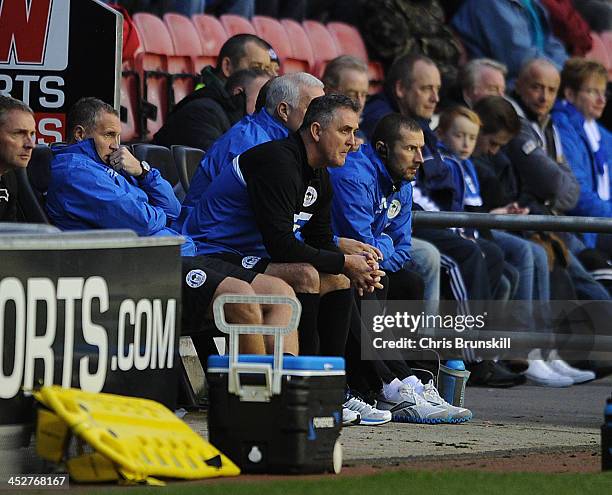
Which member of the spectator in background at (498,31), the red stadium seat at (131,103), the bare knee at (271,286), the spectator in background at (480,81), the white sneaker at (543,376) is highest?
the spectator in background at (498,31)

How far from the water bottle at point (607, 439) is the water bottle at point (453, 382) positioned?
2.48m

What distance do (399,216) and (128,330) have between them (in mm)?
3298

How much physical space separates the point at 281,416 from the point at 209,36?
7157mm

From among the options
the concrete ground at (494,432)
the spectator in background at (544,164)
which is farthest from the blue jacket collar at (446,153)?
the concrete ground at (494,432)

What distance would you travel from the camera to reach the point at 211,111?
1029cm

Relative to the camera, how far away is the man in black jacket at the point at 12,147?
8031 mm

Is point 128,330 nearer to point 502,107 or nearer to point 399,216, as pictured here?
point 399,216

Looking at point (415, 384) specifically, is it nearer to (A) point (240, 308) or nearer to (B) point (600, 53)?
(A) point (240, 308)

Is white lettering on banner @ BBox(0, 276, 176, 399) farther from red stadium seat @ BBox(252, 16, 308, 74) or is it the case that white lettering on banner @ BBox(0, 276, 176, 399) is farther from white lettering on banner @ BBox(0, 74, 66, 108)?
red stadium seat @ BBox(252, 16, 308, 74)

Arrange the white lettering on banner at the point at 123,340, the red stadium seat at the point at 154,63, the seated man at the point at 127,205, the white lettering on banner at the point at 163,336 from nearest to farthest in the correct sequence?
1. the white lettering on banner at the point at 123,340
2. the white lettering on banner at the point at 163,336
3. the seated man at the point at 127,205
4. the red stadium seat at the point at 154,63

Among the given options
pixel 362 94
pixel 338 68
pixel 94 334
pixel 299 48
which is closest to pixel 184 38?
pixel 299 48

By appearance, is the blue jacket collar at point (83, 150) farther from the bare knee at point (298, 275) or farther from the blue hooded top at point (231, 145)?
the bare knee at point (298, 275)

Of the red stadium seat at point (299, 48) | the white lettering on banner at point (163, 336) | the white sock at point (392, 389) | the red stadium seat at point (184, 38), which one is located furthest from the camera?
the red stadium seat at point (299, 48)

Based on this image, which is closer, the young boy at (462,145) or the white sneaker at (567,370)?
the young boy at (462,145)
